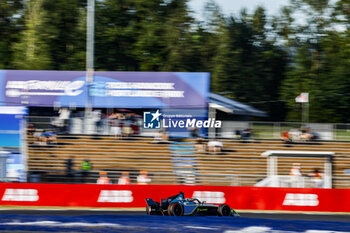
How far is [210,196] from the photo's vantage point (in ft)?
51.5

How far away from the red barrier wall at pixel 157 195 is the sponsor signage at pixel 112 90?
4.45 meters

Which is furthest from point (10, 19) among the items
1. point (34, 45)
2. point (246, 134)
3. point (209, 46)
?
point (246, 134)

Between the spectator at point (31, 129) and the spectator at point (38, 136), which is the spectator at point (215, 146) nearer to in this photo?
the spectator at point (38, 136)

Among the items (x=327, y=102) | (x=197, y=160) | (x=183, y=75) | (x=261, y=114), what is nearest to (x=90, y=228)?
(x=197, y=160)

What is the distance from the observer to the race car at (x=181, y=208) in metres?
10.8

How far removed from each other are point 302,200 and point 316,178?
67.0 inches

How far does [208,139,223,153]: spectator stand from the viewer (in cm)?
1867

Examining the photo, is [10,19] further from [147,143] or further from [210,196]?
[210,196]

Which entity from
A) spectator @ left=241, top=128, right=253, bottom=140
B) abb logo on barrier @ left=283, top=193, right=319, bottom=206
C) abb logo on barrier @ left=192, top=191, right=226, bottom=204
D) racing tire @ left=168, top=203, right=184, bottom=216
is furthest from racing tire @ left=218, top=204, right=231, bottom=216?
spectator @ left=241, top=128, right=253, bottom=140

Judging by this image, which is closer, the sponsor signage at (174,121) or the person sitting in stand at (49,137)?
the person sitting in stand at (49,137)

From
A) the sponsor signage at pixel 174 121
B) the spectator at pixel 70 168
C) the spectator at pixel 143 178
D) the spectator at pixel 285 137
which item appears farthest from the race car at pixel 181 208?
the spectator at pixel 285 137

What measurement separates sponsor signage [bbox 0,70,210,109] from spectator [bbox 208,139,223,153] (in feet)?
4.97

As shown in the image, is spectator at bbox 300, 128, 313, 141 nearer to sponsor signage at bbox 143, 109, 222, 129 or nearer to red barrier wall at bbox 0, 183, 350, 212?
sponsor signage at bbox 143, 109, 222, 129

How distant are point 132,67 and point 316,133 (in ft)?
76.0
